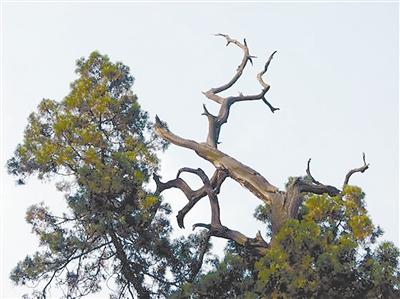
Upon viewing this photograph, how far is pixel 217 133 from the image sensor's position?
14.5 m

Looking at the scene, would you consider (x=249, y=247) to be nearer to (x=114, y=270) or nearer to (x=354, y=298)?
(x=354, y=298)

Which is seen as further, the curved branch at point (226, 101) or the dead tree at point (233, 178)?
the curved branch at point (226, 101)

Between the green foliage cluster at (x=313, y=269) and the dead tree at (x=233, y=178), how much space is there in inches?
26.5

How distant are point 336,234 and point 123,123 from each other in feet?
16.5

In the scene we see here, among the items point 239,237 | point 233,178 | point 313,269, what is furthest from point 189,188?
point 313,269

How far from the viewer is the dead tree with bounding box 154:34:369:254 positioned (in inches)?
475

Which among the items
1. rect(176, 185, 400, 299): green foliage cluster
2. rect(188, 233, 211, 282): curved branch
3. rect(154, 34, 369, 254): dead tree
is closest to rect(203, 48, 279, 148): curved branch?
rect(154, 34, 369, 254): dead tree

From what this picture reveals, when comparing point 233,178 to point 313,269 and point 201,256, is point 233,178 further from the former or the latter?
point 313,269

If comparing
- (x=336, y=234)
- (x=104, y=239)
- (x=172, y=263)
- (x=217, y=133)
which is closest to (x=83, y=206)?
(x=104, y=239)

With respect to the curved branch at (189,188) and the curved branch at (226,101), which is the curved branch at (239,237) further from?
the curved branch at (226,101)

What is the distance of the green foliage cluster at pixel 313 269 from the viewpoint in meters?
10.4

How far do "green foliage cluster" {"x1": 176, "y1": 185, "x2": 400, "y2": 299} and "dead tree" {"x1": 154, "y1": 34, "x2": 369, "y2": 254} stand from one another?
0.67m

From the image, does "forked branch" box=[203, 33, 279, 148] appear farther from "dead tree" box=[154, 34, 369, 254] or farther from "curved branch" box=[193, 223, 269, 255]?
"curved branch" box=[193, 223, 269, 255]

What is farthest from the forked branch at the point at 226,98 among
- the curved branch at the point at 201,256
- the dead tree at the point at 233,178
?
the curved branch at the point at 201,256
